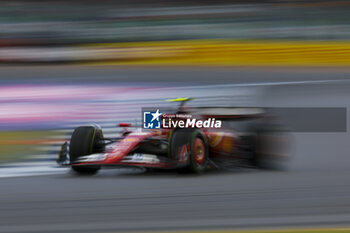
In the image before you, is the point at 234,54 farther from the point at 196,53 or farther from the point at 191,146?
the point at 191,146

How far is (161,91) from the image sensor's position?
37.9 ft

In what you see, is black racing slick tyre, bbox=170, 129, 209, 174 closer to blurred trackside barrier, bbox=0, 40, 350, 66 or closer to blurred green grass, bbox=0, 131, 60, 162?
blurred green grass, bbox=0, 131, 60, 162

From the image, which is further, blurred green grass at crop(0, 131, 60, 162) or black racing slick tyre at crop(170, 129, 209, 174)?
blurred green grass at crop(0, 131, 60, 162)

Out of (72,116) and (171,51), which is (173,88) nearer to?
(72,116)

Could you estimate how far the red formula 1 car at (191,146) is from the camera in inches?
234

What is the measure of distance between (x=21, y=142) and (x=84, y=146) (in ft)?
7.31

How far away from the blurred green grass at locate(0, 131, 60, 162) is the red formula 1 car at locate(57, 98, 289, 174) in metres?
1.09

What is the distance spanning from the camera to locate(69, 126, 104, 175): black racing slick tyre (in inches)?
246

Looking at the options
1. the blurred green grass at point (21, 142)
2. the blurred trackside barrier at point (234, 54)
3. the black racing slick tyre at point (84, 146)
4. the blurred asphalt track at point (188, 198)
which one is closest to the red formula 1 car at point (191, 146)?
the black racing slick tyre at point (84, 146)

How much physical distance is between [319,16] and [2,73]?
823 centimetres

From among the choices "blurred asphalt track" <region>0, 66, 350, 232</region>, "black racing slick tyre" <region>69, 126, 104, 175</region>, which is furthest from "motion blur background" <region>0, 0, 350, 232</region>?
"black racing slick tyre" <region>69, 126, 104, 175</region>

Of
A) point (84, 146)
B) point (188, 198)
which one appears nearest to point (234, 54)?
point (84, 146)

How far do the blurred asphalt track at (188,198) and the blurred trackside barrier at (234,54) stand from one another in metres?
6.69

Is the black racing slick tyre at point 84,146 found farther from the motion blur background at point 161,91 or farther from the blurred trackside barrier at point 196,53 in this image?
the blurred trackside barrier at point 196,53
